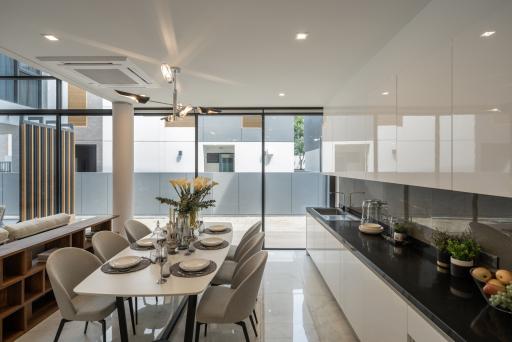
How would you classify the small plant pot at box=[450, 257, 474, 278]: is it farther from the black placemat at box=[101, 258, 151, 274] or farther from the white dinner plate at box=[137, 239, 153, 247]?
the white dinner plate at box=[137, 239, 153, 247]

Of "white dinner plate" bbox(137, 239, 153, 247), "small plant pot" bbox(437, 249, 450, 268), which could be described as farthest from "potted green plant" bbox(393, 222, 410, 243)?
"white dinner plate" bbox(137, 239, 153, 247)

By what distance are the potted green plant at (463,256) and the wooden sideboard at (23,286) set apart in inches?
134

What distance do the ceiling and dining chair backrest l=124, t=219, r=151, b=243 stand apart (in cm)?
180

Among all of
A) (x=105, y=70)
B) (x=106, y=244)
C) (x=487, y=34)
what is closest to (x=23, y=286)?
(x=106, y=244)

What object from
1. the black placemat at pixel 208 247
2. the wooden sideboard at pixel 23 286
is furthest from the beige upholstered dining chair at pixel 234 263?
the wooden sideboard at pixel 23 286

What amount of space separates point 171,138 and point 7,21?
3.06 m

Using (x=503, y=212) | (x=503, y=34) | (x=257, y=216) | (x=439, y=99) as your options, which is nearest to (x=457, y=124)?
(x=439, y=99)

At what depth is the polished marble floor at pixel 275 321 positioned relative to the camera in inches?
99.1

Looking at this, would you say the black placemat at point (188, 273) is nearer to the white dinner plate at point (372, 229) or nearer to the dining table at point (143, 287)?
the dining table at point (143, 287)

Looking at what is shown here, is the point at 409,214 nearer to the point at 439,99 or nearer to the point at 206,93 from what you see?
the point at 439,99

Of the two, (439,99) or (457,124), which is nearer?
(457,124)

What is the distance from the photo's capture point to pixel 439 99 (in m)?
1.59

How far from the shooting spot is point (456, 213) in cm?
198

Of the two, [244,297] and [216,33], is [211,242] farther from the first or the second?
[216,33]
